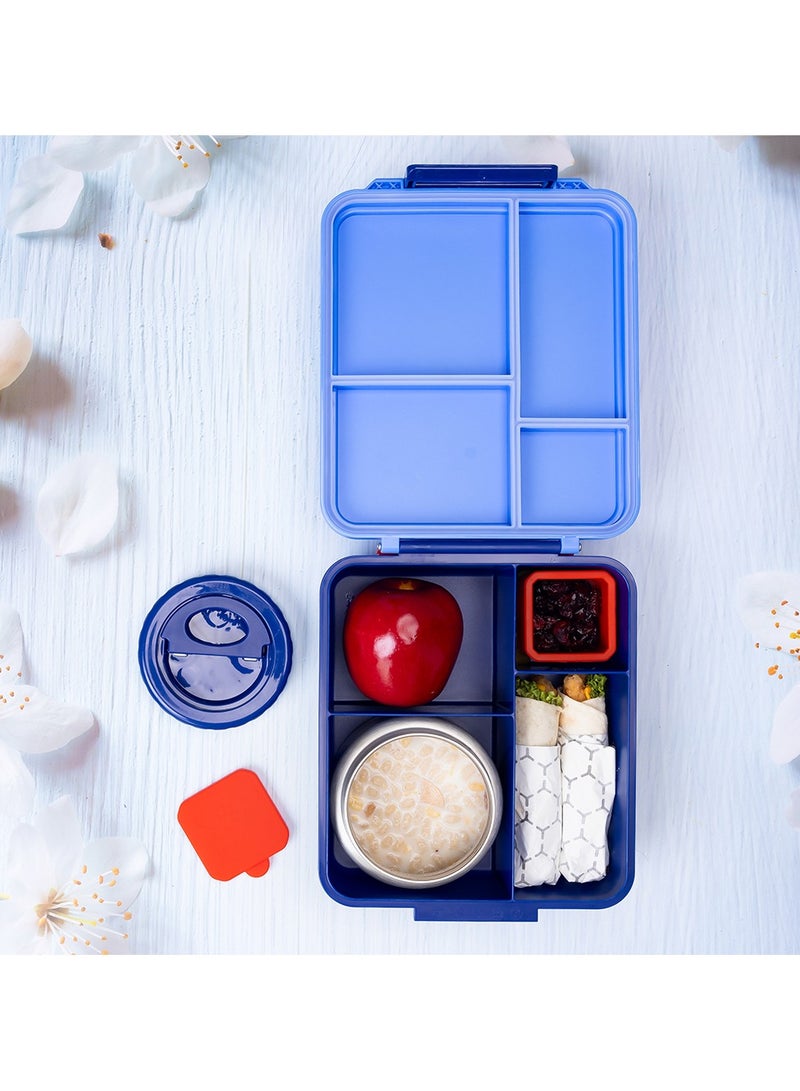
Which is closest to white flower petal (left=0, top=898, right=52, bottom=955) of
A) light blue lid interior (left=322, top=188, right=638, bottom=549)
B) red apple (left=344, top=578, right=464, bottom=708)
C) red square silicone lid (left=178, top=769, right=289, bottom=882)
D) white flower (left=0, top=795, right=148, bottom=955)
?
white flower (left=0, top=795, right=148, bottom=955)

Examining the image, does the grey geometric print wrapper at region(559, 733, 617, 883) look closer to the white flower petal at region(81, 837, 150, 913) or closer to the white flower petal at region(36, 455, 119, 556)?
the white flower petal at region(81, 837, 150, 913)

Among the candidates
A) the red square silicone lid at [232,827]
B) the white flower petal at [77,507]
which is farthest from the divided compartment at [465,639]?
the white flower petal at [77,507]

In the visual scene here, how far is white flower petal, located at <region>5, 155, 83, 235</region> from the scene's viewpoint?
1000 millimetres

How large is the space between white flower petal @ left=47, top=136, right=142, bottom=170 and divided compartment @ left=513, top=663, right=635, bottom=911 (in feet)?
2.68

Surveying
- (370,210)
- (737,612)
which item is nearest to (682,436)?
(737,612)

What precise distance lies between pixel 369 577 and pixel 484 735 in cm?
25

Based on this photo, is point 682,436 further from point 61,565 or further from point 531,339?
point 61,565

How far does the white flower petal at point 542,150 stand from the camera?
1.00 meters

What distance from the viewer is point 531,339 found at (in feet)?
3.05

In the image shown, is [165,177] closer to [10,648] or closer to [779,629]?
[10,648]

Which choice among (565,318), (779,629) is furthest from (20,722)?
(779,629)

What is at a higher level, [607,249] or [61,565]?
[607,249]

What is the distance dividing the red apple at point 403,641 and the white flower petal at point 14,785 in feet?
1.41

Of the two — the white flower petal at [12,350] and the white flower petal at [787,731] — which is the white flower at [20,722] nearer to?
the white flower petal at [12,350]
